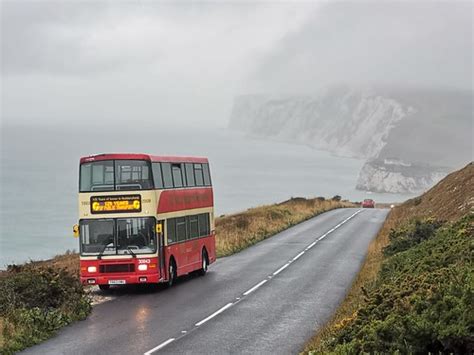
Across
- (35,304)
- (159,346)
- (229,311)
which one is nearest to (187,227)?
(229,311)

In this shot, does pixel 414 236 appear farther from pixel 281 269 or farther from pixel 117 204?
pixel 117 204

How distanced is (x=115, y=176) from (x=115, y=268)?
2.88 meters

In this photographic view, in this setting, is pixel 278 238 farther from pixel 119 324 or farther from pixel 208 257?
pixel 119 324

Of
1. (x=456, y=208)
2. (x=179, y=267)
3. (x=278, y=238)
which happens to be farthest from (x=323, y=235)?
(x=179, y=267)

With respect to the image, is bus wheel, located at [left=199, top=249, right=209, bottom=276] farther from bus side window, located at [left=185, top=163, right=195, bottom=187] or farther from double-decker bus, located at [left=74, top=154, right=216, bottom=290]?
double-decker bus, located at [left=74, top=154, right=216, bottom=290]

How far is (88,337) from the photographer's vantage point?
1566cm

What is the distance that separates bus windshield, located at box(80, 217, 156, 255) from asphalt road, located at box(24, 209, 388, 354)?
151 centimetres

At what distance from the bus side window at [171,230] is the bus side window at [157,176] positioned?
4.28 feet

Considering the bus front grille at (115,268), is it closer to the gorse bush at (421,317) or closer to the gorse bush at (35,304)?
the gorse bush at (35,304)

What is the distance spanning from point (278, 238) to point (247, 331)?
2717 cm

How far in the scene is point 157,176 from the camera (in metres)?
23.1

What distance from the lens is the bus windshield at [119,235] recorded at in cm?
2238

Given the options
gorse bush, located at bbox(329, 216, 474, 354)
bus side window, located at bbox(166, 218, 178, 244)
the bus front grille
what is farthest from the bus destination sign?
gorse bush, located at bbox(329, 216, 474, 354)

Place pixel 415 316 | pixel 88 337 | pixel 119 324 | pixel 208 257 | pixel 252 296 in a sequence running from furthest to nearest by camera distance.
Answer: pixel 208 257 < pixel 252 296 < pixel 119 324 < pixel 88 337 < pixel 415 316
